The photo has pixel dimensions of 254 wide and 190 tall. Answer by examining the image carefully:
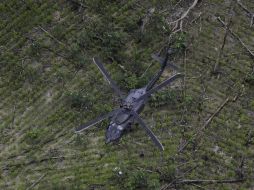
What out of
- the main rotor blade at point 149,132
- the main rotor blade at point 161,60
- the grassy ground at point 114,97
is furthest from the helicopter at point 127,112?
the main rotor blade at point 161,60

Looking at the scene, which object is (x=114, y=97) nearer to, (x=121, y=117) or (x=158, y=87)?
(x=121, y=117)

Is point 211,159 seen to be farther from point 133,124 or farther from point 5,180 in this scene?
point 5,180

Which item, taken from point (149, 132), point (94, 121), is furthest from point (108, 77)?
point (149, 132)

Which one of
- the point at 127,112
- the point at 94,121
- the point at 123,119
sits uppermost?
the point at 94,121

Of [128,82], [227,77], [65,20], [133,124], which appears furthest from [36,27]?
[227,77]

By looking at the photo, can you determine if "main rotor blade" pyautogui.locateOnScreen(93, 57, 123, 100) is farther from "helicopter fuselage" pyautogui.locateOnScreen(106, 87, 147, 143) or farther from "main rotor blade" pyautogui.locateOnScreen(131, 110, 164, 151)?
"main rotor blade" pyautogui.locateOnScreen(131, 110, 164, 151)

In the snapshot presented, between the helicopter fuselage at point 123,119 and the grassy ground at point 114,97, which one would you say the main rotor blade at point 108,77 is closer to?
the helicopter fuselage at point 123,119
